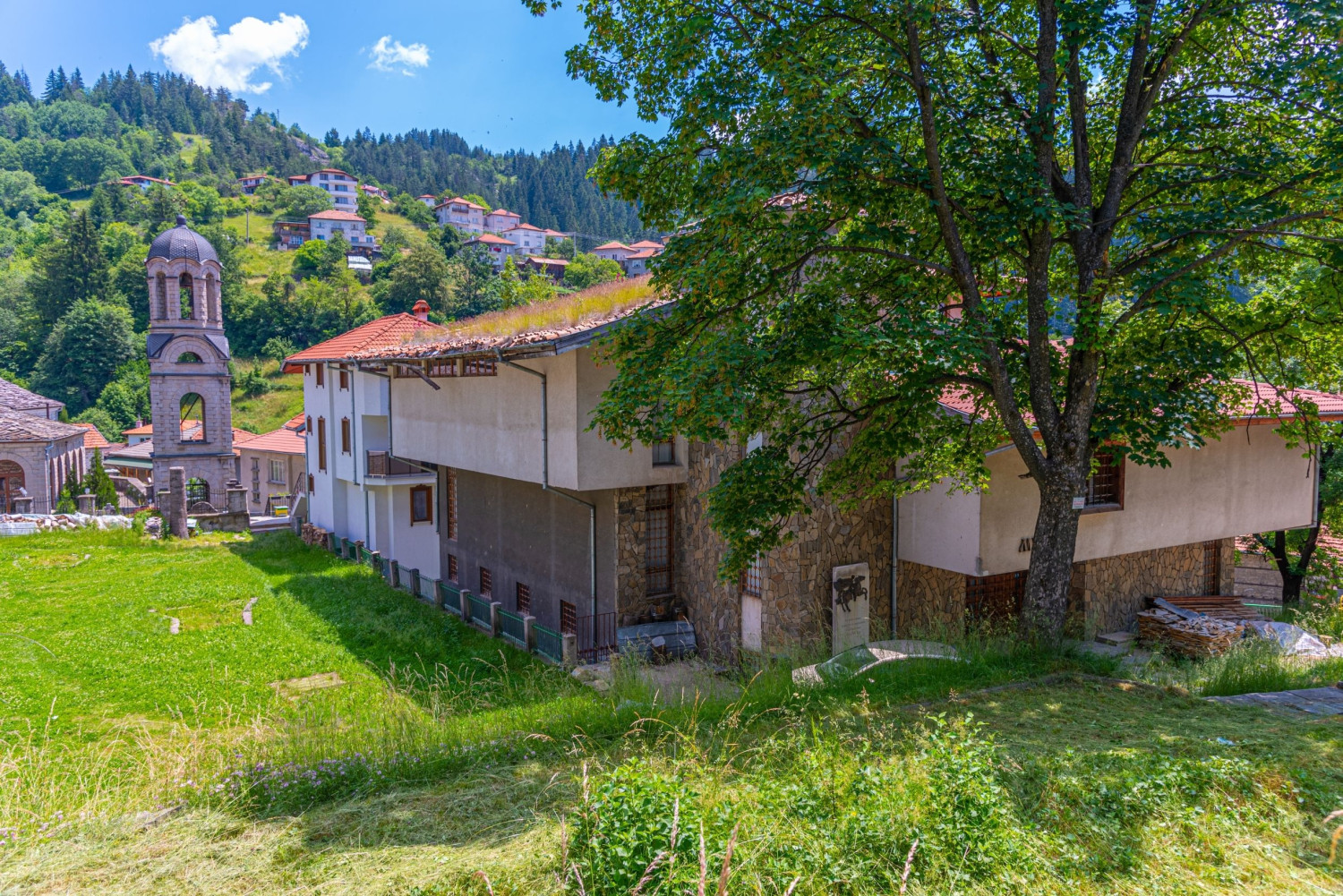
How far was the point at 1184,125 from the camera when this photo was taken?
7695 millimetres

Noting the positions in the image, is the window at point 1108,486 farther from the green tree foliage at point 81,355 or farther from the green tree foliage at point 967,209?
the green tree foliage at point 81,355

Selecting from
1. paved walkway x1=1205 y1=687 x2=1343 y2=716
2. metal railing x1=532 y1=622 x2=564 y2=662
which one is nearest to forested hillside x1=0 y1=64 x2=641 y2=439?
metal railing x1=532 y1=622 x2=564 y2=662

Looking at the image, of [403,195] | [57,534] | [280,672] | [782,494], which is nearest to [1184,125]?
[782,494]

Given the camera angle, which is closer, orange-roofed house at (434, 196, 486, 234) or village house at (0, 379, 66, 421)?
village house at (0, 379, 66, 421)

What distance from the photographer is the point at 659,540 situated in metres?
14.9

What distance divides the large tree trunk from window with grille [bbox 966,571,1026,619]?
5815mm

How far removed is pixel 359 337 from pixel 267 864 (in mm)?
23193

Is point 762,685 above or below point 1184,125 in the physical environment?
below

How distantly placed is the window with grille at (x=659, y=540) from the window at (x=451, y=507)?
8.64 meters

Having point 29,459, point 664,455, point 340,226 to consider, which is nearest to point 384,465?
point 664,455

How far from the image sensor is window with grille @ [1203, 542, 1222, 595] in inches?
689

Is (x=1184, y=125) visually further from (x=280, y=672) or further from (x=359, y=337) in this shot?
(x=359, y=337)

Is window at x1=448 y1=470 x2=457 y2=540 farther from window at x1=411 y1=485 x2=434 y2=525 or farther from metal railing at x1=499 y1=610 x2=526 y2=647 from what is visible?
metal railing at x1=499 y1=610 x2=526 y2=647

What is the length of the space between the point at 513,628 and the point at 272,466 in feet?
124
